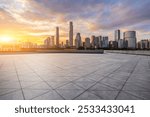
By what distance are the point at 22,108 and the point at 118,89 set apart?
3100 mm

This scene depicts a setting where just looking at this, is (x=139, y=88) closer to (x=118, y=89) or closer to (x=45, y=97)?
(x=118, y=89)

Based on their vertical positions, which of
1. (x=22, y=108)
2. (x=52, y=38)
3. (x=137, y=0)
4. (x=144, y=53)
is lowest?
(x=22, y=108)

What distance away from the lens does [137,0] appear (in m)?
15.7

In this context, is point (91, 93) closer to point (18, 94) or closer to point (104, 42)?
point (18, 94)

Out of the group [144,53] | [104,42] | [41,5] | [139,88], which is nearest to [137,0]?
[144,53]

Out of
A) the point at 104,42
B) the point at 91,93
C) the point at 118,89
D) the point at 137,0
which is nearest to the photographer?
the point at 91,93

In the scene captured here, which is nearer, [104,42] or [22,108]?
[22,108]

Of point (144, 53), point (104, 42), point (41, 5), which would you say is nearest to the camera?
point (41, 5)

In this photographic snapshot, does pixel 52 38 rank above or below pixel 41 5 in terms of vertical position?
above

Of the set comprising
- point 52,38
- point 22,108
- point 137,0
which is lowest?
point 22,108

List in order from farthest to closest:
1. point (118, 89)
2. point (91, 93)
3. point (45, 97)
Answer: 1. point (118, 89)
2. point (91, 93)
3. point (45, 97)

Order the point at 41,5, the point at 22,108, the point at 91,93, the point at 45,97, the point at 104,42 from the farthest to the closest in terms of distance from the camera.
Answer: the point at 104,42
the point at 41,5
the point at 91,93
the point at 45,97
the point at 22,108

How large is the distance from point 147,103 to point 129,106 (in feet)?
1.74

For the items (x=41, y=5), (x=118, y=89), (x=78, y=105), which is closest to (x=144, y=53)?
(x=41, y=5)
